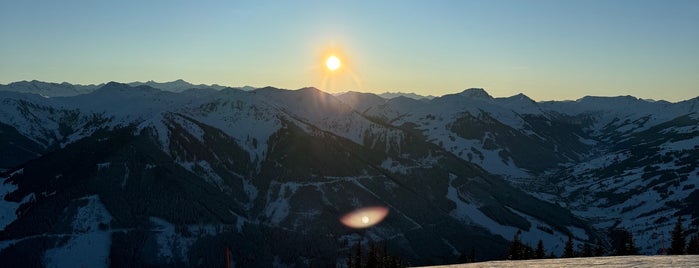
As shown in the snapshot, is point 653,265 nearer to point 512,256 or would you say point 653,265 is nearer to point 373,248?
point 373,248

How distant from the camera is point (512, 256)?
4104 inches

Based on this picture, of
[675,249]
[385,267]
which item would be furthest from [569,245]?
→ [385,267]

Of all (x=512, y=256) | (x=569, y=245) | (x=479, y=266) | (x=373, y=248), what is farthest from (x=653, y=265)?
(x=569, y=245)

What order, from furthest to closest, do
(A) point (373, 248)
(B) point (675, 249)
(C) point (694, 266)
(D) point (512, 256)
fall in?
(D) point (512, 256) → (A) point (373, 248) → (B) point (675, 249) → (C) point (694, 266)

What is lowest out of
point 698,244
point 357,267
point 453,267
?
point 357,267

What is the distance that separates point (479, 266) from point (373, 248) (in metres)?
69.7

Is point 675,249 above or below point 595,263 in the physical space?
below

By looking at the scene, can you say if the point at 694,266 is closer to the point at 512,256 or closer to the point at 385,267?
the point at 385,267

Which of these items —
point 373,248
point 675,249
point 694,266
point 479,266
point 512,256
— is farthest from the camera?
point 512,256

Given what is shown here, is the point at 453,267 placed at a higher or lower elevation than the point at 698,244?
higher

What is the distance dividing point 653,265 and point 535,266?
4804mm

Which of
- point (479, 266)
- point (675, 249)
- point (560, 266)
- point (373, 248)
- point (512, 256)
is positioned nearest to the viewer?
point (560, 266)

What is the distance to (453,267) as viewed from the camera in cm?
2925

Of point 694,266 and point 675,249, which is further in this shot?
point 675,249
